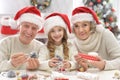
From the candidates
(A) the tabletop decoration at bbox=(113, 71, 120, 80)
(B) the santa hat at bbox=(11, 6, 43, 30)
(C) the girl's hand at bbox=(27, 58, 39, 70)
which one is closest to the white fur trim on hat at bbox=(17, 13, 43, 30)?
(B) the santa hat at bbox=(11, 6, 43, 30)

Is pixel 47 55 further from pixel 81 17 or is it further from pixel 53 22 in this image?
pixel 81 17

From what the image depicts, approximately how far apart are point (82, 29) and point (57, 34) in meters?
0.21

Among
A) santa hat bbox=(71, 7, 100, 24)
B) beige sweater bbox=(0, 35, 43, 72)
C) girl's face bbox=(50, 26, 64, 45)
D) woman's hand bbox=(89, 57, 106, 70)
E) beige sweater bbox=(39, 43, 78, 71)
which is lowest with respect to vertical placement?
woman's hand bbox=(89, 57, 106, 70)

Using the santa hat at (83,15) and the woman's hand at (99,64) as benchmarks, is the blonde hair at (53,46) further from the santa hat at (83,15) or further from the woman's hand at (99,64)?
the woman's hand at (99,64)

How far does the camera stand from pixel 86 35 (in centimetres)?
210

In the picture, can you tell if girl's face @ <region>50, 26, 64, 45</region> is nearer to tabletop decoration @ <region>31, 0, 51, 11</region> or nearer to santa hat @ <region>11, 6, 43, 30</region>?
santa hat @ <region>11, 6, 43, 30</region>

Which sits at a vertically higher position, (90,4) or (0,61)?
(90,4)

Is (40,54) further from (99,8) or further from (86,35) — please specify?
(99,8)

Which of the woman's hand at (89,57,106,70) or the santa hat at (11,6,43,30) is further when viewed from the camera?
the santa hat at (11,6,43,30)

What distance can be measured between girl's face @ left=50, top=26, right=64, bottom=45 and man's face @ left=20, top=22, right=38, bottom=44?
0.14 meters

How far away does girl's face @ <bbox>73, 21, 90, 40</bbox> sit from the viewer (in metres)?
2.05

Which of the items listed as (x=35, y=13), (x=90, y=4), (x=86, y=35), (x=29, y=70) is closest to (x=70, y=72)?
(x=29, y=70)

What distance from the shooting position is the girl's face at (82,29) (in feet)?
6.73

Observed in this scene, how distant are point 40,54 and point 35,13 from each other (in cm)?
37
